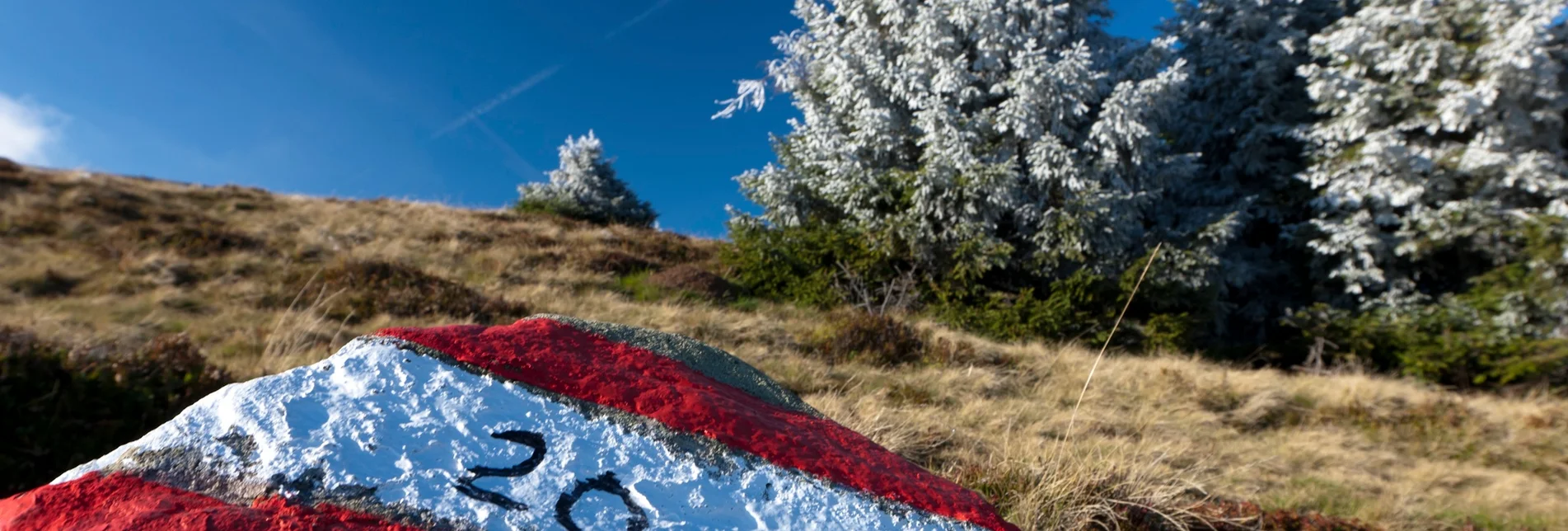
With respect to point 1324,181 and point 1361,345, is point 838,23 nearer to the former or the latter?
point 1324,181

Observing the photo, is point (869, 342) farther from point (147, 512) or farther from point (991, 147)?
point (147, 512)

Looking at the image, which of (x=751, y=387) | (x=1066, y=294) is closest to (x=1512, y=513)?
(x=1066, y=294)

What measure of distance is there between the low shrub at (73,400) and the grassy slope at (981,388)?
2.13 ft

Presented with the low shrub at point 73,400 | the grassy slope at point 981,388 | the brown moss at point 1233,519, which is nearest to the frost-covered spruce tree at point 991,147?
the grassy slope at point 981,388

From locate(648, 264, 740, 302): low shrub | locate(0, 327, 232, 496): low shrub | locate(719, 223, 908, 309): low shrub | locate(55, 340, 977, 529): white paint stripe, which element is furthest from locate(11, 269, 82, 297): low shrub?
locate(55, 340, 977, 529): white paint stripe

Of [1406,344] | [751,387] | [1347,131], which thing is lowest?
[1406,344]

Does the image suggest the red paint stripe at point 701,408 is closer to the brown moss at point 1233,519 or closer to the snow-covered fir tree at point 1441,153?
the brown moss at point 1233,519

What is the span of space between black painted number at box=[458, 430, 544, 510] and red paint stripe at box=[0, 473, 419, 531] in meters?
0.11

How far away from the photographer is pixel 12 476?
287 centimetres

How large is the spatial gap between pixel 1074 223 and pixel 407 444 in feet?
26.5

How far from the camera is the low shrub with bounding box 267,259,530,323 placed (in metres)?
6.72

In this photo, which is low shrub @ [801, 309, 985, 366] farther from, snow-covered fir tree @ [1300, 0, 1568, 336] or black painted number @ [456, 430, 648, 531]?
snow-covered fir tree @ [1300, 0, 1568, 336]

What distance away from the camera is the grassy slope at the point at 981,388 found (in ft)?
12.2

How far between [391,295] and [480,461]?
6690 mm
